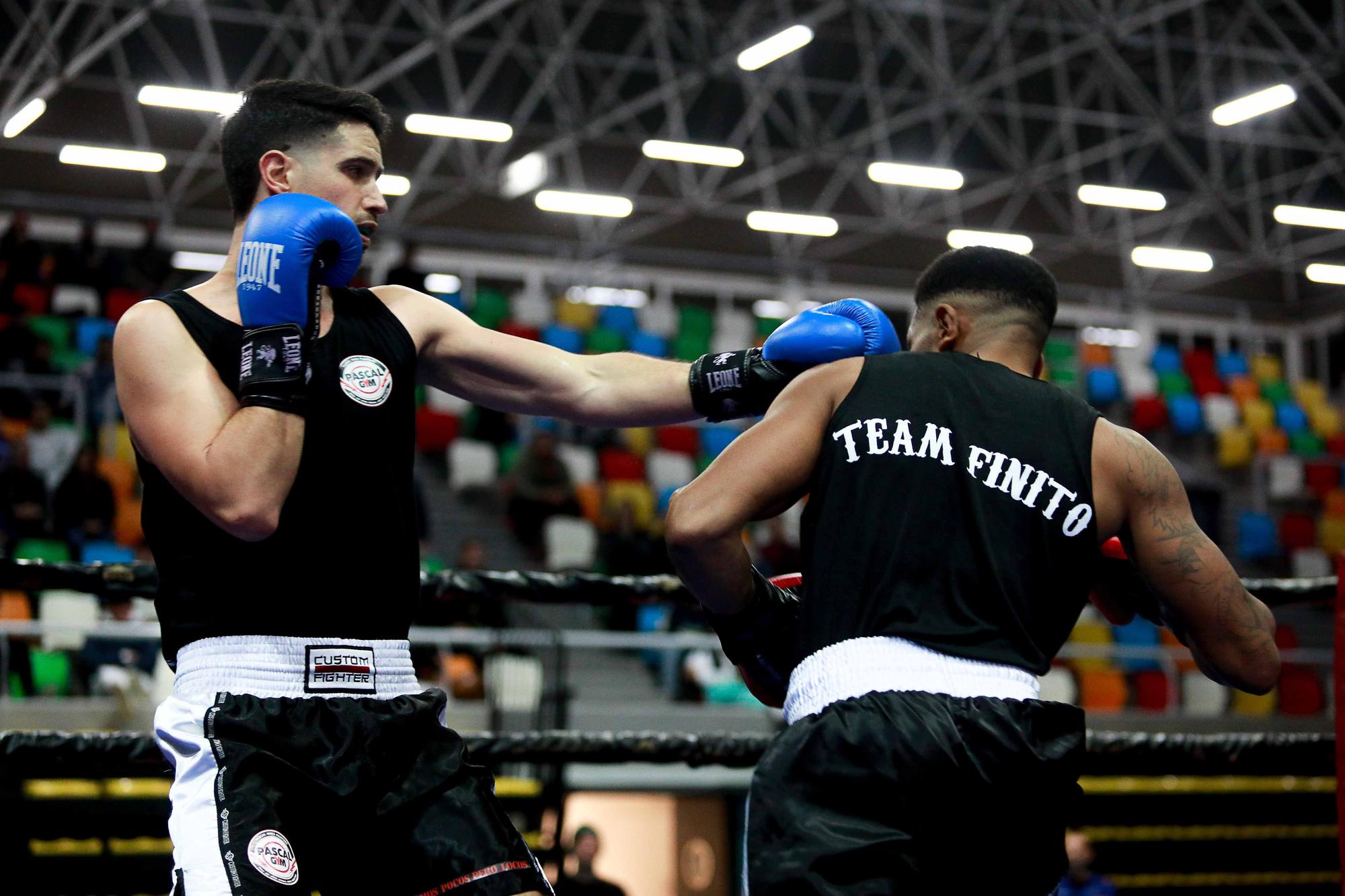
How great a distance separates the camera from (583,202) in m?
15.1

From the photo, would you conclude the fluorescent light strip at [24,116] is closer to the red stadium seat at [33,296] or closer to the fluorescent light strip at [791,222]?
the red stadium seat at [33,296]

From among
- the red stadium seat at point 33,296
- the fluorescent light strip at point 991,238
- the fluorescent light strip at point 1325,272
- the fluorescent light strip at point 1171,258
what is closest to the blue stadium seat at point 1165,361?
the fluorescent light strip at point 1171,258

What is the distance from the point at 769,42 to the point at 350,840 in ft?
38.3

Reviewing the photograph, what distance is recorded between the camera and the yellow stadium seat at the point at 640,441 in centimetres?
1302

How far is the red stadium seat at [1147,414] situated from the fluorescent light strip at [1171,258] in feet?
5.65

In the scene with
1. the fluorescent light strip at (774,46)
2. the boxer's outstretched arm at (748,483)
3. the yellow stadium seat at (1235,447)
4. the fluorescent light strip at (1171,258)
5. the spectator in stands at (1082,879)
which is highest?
the fluorescent light strip at (774,46)

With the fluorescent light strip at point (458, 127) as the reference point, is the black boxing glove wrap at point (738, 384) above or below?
below

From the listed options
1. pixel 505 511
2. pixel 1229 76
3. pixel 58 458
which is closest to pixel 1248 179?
pixel 1229 76

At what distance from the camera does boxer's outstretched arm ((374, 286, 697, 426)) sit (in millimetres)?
2359

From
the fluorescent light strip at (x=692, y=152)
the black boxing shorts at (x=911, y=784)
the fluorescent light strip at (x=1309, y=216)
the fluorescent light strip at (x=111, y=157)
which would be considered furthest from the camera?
the fluorescent light strip at (x=1309, y=216)

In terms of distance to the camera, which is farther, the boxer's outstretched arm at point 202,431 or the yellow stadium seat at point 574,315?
the yellow stadium seat at point 574,315

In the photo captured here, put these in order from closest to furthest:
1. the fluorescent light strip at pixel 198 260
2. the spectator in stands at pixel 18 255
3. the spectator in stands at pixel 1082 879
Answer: the spectator in stands at pixel 1082 879 < the spectator in stands at pixel 18 255 < the fluorescent light strip at pixel 198 260

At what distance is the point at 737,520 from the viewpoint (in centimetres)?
201

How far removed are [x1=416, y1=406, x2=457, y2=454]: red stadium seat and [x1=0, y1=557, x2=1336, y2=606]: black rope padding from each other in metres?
9.28
